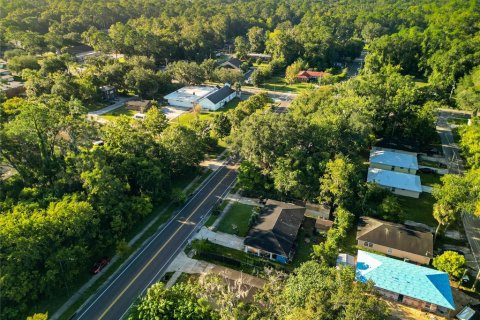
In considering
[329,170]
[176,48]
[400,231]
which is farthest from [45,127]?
[176,48]

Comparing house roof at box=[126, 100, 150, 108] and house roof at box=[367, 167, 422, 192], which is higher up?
house roof at box=[126, 100, 150, 108]

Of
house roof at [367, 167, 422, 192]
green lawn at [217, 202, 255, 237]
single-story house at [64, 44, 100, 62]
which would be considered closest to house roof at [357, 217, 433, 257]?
house roof at [367, 167, 422, 192]

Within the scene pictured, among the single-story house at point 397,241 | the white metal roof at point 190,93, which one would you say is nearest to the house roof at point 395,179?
the single-story house at point 397,241

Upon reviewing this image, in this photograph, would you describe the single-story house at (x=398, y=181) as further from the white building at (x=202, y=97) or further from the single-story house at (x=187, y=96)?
the single-story house at (x=187, y=96)

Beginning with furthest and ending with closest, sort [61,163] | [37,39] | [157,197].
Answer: [37,39], [157,197], [61,163]

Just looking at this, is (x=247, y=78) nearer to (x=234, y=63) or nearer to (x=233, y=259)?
(x=234, y=63)

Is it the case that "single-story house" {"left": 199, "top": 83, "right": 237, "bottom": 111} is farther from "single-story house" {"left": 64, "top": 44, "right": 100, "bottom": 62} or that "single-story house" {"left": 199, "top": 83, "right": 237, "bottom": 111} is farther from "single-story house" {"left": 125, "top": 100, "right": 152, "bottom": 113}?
"single-story house" {"left": 64, "top": 44, "right": 100, "bottom": 62}

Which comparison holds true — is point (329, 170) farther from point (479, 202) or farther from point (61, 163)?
point (61, 163)
